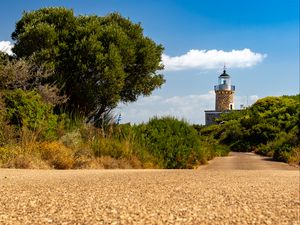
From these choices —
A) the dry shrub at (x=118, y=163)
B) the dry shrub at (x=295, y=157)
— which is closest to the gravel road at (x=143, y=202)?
the dry shrub at (x=118, y=163)

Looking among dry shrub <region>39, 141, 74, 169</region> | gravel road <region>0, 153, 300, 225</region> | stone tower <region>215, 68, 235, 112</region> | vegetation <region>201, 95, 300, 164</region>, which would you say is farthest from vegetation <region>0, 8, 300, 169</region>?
stone tower <region>215, 68, 235, 112</region>

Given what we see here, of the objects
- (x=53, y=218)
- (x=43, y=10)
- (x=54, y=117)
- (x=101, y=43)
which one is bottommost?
(x=53, y=218)

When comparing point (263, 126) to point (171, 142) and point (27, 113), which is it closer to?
point (171, 142)

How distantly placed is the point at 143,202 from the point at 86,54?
14.6m

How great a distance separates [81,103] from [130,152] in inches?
308

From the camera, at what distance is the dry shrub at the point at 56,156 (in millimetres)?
11438

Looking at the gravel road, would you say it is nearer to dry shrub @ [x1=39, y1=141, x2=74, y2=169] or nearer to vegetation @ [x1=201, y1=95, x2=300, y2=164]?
dry shrub @ [x1=39, y1=141, x2=74, y2=169]

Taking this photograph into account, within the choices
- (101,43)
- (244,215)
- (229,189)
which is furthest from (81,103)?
(244,215)

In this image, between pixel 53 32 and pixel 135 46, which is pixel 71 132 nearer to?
pixel 53 32

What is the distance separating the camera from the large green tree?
63.5ft

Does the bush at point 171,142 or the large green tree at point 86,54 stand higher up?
the large green tree at point 86,54

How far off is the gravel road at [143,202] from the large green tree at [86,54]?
1215 centimetres

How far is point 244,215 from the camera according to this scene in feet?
16.2

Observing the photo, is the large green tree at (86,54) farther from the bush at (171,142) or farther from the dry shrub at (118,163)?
the dry shrub at (118,163)
